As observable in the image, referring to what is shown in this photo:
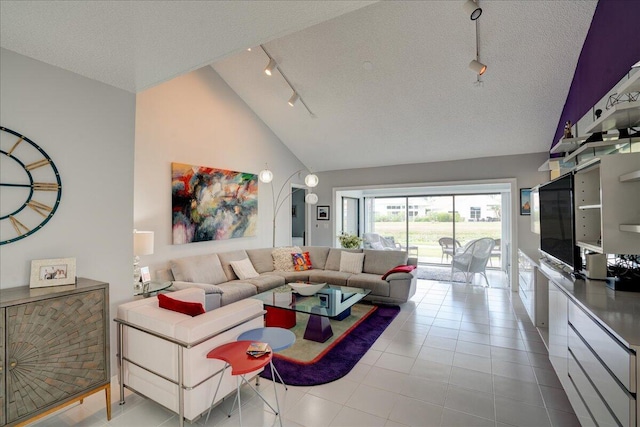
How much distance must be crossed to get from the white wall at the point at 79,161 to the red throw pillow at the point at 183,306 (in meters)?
0.62

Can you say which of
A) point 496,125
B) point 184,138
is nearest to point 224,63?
point 184,138

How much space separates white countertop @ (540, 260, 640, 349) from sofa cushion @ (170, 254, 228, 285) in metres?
4.04

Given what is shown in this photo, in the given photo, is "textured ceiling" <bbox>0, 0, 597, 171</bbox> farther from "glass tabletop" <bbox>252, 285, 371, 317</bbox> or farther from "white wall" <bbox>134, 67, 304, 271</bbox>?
"glass tabletop" <bbox>252, 285, 371, 317</bbox>

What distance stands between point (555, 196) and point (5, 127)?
441 cm

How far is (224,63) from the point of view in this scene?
4.83 metres

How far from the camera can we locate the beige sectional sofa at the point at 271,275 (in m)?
4.09

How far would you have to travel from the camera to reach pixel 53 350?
1849 mm

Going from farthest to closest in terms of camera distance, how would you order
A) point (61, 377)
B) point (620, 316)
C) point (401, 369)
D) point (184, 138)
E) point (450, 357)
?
1. point (184, 138)
2. point (450, 357)
3. point (401, 369)
4. point (61, 377)
5. point (620, 316)

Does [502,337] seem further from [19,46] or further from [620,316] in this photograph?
[19,46]

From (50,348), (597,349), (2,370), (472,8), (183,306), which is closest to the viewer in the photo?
(597,349)

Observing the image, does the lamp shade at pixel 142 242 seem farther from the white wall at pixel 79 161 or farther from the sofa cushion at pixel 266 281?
the sofa cushion at pixel 266 281

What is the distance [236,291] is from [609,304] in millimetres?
3660

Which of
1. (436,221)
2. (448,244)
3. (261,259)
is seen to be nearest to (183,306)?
(261,259)

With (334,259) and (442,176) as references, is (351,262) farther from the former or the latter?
(442,176)
